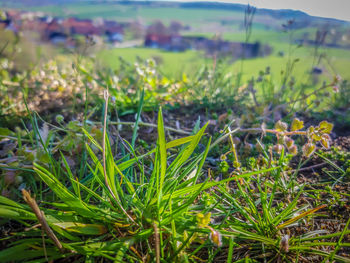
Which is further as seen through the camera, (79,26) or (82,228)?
(79,26)

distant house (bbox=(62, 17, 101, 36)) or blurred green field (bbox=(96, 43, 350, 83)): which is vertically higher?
distant house (bbox=(62, 17, 101, 36))

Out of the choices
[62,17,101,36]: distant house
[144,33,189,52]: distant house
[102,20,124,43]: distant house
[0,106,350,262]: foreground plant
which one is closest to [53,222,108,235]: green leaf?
[0,106,350,262]: foreground plant

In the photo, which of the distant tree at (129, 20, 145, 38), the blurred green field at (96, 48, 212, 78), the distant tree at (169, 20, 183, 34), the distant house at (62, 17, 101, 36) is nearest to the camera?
the blurred green field at (96, 48, 212, 78)

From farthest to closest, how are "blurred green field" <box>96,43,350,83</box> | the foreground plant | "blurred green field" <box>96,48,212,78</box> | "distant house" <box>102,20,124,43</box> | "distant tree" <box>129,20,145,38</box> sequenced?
"distant tree" <box>129,20,145,38</box>, "distant house" <box>102,20,124,43</box>, "blurred green field" <box>96,48,212,78</box>, "blurred green field" <box>96,43,350,83</box>, the foreground plant

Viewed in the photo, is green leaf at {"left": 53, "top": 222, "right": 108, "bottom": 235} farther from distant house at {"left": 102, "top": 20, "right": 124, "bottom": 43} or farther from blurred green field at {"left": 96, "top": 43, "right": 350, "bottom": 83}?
distant house at {"left": 102, "top": 20, "right": 124, "bottom": 43}

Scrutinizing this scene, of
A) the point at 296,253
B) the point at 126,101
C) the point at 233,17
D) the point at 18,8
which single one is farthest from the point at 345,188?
the point at 18,8

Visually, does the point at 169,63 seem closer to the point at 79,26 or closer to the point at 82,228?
the point at 79,26

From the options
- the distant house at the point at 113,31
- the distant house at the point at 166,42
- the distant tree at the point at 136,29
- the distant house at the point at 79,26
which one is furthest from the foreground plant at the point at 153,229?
the distant tree at the point at 136,29

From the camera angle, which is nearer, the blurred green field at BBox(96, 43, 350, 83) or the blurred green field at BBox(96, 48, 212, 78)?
the blurred green field at BBox(96, 43, 350, 83)

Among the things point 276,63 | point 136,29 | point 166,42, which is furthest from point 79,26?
point 276,63

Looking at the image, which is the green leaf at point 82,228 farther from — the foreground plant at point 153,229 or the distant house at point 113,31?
the distant house at point 113,31

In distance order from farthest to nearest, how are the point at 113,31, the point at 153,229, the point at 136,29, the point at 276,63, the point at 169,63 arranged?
the point at 136,29
the point at 113,31
the point at 169,63
the point at 276,63
the point at 153,229

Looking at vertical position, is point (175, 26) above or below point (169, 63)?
above

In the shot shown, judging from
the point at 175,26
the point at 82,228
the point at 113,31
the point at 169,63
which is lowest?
the point at 82,228
